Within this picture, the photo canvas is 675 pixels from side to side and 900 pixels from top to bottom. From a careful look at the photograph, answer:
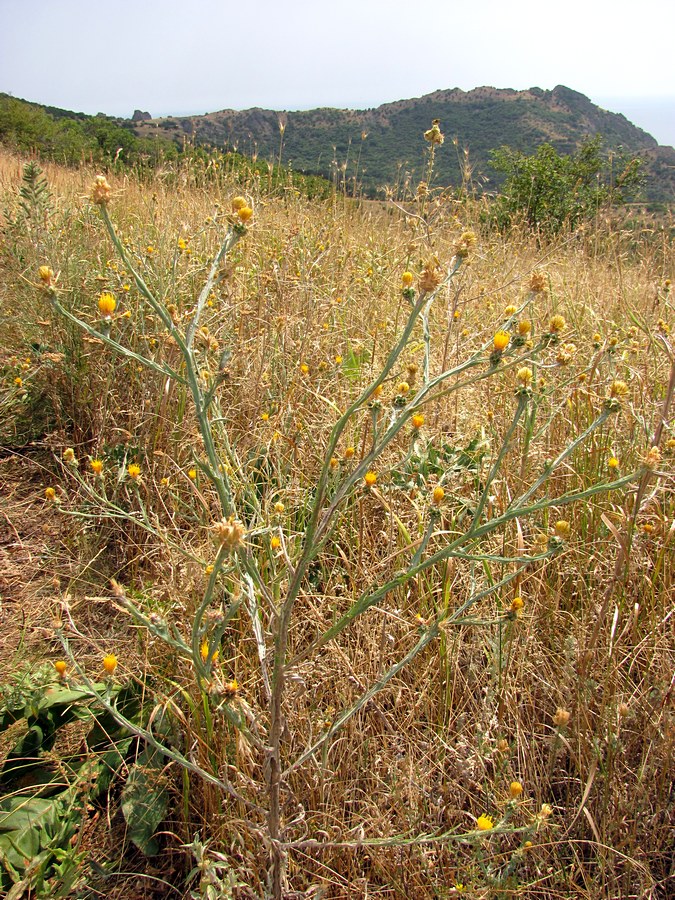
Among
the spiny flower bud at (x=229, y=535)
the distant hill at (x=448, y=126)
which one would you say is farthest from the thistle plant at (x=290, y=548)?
the distant hill at (x=448, y=126)

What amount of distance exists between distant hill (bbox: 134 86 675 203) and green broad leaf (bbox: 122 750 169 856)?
11.7 meters

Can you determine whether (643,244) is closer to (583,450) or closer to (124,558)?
(583,450)

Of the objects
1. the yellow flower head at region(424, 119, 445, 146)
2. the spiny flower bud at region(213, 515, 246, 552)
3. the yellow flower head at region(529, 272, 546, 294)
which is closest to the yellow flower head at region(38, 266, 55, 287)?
the spiny flower bud at region(213, 515, 246, 552)

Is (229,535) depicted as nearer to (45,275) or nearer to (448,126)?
(45,275)

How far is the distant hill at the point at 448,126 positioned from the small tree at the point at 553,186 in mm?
2250

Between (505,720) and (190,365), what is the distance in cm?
112

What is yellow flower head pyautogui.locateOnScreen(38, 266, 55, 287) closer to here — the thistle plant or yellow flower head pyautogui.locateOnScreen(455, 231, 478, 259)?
the thistle plant

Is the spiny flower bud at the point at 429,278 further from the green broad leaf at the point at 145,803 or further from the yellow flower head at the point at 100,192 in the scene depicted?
the green broad leaf at the point at 145,803

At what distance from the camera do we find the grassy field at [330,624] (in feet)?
3.17

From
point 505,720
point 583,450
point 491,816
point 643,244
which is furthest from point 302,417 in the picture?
point 643,244

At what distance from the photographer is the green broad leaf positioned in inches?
46.3

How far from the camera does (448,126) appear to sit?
1184 inches

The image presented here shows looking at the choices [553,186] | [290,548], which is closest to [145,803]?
[290,548]

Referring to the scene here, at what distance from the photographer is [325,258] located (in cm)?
336
